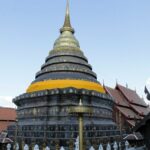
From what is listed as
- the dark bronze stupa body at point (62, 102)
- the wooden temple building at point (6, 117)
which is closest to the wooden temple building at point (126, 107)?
the dark bronze stupa body at point (62, 102)

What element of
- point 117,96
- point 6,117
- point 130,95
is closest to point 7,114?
point 6,117

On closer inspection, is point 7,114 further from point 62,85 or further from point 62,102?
point 62,102

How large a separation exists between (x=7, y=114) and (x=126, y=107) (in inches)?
597

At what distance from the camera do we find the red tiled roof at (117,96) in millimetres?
33659

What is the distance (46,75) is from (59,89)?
3.63 meters

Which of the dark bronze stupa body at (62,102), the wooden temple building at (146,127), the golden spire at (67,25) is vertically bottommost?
the wooden temple building at (146,127)

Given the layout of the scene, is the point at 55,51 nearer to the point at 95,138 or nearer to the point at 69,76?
the point at 69,76

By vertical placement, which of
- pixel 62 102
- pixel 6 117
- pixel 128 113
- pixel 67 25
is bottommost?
pixel 62 102

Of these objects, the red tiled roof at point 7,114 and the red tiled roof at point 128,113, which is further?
the red tiled roof at point 7,114

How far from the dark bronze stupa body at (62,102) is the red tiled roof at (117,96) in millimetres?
4467

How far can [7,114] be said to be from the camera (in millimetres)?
37156

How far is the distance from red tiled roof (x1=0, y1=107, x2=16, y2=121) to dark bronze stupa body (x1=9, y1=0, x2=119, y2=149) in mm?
8566

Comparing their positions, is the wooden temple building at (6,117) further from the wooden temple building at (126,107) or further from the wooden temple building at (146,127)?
the wooden temple building at (146,127)

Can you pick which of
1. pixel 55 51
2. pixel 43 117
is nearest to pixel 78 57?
pixel 55 51
